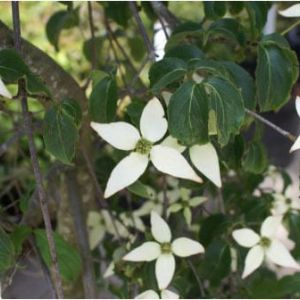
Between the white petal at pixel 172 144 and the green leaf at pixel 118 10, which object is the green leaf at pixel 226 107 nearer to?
the white petal at pixel 172 144

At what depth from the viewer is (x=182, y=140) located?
39cm

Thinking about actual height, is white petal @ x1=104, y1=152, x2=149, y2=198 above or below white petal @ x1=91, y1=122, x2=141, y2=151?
below

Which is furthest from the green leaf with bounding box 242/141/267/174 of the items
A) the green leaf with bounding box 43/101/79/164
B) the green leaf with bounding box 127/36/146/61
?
the green leaf with bounding box 127/36/146/61

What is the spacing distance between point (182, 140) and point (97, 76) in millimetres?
124

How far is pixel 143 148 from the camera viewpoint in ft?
1.38

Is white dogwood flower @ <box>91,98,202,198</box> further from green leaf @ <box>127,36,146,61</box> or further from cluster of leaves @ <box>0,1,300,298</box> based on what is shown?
green leaf @ <box>127,36,146,61</box>

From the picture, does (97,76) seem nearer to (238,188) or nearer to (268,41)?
(268,41)

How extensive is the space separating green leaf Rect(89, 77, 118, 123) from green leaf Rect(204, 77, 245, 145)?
96mm

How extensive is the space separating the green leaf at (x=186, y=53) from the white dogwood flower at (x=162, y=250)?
0.15 meters

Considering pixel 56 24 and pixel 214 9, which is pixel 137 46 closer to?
pixel 56 24

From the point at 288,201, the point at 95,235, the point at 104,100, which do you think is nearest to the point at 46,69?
the point at 104,100

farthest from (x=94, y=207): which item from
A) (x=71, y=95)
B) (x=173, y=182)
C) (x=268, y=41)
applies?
(x=268, y=41)

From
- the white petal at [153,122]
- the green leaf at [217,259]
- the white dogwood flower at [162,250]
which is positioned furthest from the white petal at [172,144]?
the green leaf at [217,259]

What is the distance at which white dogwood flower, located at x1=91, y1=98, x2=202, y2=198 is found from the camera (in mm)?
403
